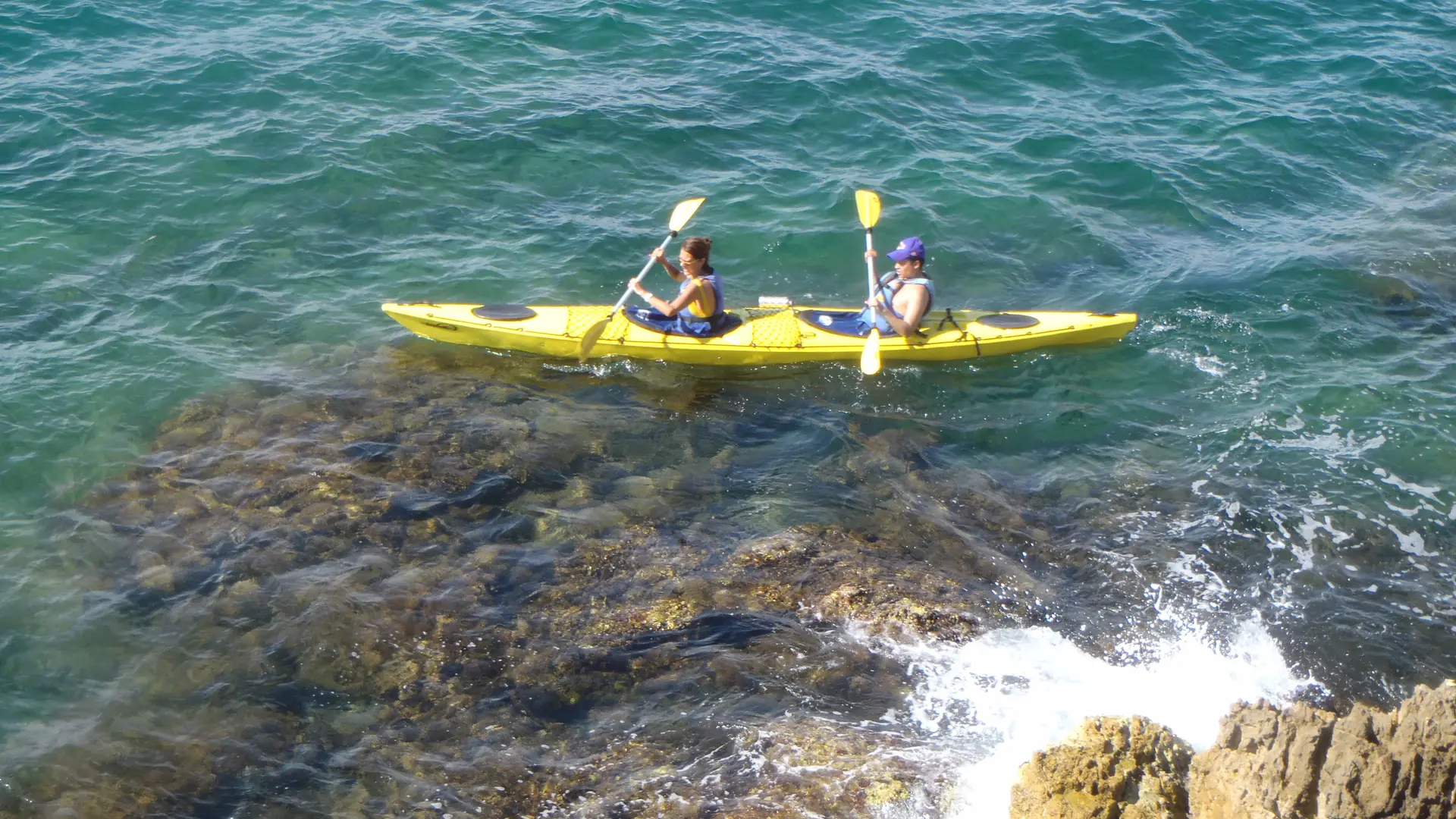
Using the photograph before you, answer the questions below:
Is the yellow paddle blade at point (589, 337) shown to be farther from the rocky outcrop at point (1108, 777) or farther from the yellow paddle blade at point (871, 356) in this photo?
the rocky outcrop at point (1108, 777)

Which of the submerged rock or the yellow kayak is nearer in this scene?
the submerged rock

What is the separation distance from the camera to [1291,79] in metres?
14.5

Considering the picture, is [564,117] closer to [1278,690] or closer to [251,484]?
[251,484]

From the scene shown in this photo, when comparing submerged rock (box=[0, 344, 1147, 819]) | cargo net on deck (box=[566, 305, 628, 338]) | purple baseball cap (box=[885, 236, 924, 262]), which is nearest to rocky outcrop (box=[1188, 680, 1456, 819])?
submerged rock (box=[0, 344, 1147, 819])

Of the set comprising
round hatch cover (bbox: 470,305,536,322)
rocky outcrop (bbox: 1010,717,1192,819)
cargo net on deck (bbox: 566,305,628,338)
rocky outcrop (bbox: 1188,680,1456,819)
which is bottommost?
rocky outcrop (bbox: 1010,717,1192,819)

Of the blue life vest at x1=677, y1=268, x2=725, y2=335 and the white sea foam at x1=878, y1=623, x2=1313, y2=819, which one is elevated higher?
the blue life vest at x1=677, y1=268, x2=725, y2=335

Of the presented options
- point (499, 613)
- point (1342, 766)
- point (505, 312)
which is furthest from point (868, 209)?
point (1342, 766)

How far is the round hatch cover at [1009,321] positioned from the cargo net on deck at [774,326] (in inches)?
62.8

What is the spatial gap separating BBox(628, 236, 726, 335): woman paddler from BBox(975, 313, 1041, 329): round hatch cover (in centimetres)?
226

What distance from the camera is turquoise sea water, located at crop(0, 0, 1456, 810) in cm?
764

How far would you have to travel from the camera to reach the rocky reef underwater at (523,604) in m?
5.68

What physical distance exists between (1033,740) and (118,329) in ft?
25.9

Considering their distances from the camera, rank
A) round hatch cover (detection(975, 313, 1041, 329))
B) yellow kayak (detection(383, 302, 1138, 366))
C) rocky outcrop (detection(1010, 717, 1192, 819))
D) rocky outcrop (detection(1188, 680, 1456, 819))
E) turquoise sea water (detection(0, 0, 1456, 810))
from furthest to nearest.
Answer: round hatch cover (detection(975, 313, 1041, 329)) → yellow kayak (detection(383, 302, 1138, 366)) → turquoise sea water (detection(0, 0, 1456, 810)) → rocky outcrop (detection(1010, 717, 1192, 819)) → rocky outcrop (detection(1188, 680, 1456, 819))

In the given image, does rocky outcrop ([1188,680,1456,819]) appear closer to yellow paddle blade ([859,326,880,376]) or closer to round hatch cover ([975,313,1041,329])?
yellow paddle blade ([859,326,880,376])
